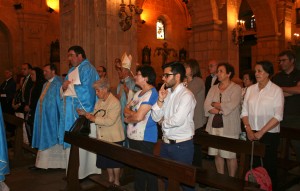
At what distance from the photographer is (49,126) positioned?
18.5 ft

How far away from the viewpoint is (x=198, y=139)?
4461mm

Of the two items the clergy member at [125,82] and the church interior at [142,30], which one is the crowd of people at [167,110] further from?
the church interior at [142,30]

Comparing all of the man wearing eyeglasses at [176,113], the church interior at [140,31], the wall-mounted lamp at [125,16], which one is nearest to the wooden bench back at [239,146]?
the man wearing eyeglasses at [176,113]

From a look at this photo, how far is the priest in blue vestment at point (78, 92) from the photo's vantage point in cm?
499

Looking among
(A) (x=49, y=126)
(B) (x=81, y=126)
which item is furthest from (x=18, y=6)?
(B) (x=81, y=126)

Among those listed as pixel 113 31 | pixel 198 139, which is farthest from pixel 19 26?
pixel 198 139

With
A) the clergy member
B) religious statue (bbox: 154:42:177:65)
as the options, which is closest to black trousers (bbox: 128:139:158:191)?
the clergy member

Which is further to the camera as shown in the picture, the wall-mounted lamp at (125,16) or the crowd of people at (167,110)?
the wall-mounted lamp at (125,16)

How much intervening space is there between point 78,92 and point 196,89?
Result: 187 centimetres

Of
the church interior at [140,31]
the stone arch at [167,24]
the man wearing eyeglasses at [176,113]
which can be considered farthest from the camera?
the stone arch at [167,24]

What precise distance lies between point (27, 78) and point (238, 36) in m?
8.07

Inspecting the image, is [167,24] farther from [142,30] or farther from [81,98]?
[81,98]

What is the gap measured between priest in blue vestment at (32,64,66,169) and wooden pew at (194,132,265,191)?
2.63 meters

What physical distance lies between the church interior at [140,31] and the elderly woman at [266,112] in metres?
1.61
